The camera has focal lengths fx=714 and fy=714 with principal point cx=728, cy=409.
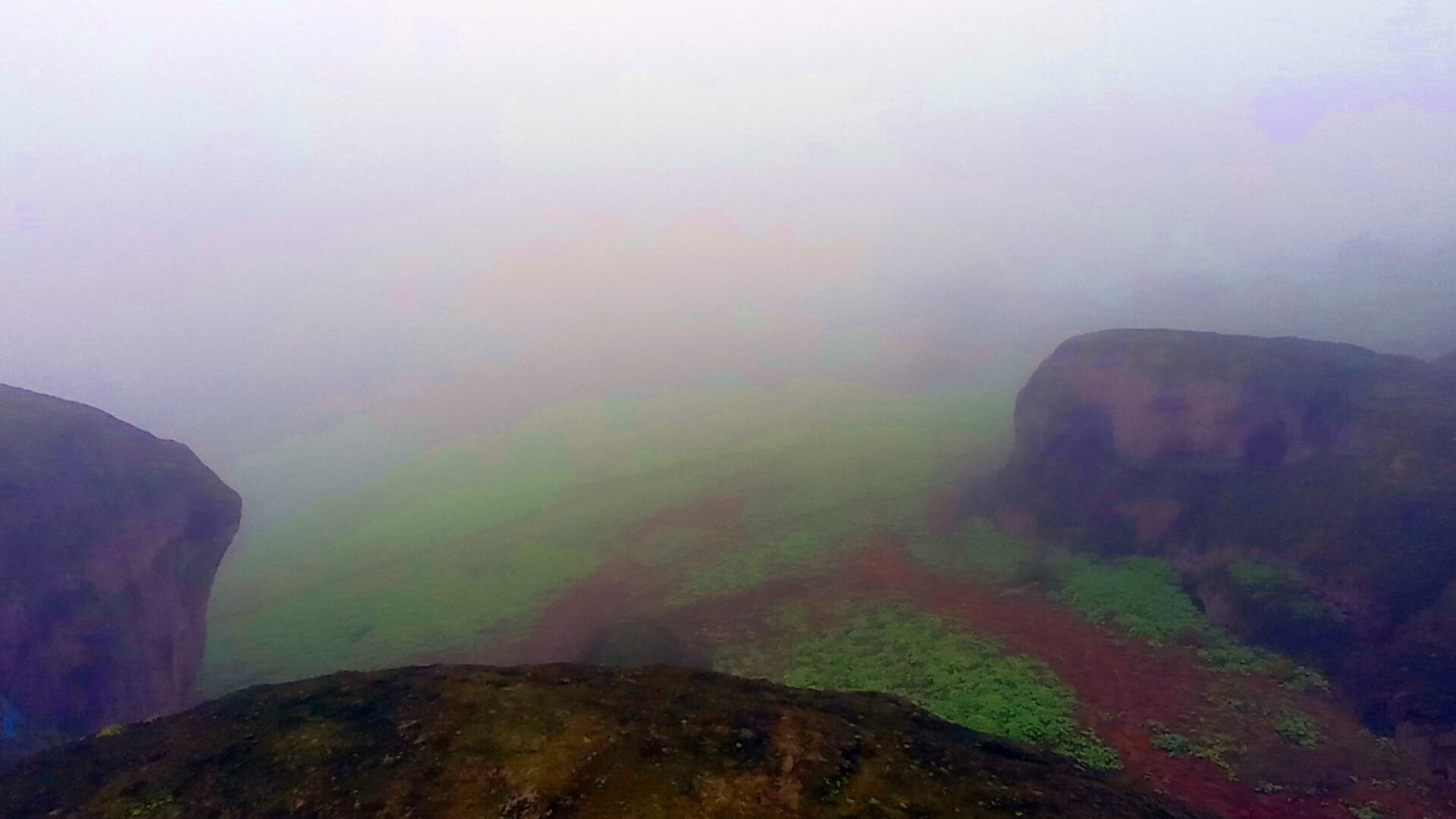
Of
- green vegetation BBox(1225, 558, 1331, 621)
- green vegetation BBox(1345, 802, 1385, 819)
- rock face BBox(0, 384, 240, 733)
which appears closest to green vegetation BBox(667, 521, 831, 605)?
green vegetation BBox(1225, 558, 1331, 621)

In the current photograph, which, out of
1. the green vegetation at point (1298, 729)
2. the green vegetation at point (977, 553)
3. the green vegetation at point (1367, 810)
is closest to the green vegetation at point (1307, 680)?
the green vegetation at point (1298, 729)

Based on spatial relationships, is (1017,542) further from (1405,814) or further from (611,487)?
(611,487)

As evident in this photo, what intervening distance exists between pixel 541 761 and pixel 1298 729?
993 inches

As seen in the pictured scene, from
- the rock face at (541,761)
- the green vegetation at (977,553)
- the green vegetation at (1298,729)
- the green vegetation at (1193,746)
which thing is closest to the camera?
the rock face at (541,761)

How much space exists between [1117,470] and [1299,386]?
9.70 m

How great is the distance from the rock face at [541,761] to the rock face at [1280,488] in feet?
53.1

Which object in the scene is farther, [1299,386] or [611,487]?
[611,487]

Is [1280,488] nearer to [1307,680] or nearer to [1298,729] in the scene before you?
[1307,680]

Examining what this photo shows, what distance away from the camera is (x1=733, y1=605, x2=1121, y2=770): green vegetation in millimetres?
25078

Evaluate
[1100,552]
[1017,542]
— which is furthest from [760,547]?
[1100,552]

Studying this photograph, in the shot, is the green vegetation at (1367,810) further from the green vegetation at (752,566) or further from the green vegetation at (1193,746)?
the green vegetation at (752,566)

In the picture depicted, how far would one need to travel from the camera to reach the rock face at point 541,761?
43.8 feet

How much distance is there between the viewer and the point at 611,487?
6656cm

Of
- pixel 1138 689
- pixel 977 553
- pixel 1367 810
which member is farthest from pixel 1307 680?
pixel 977 553
